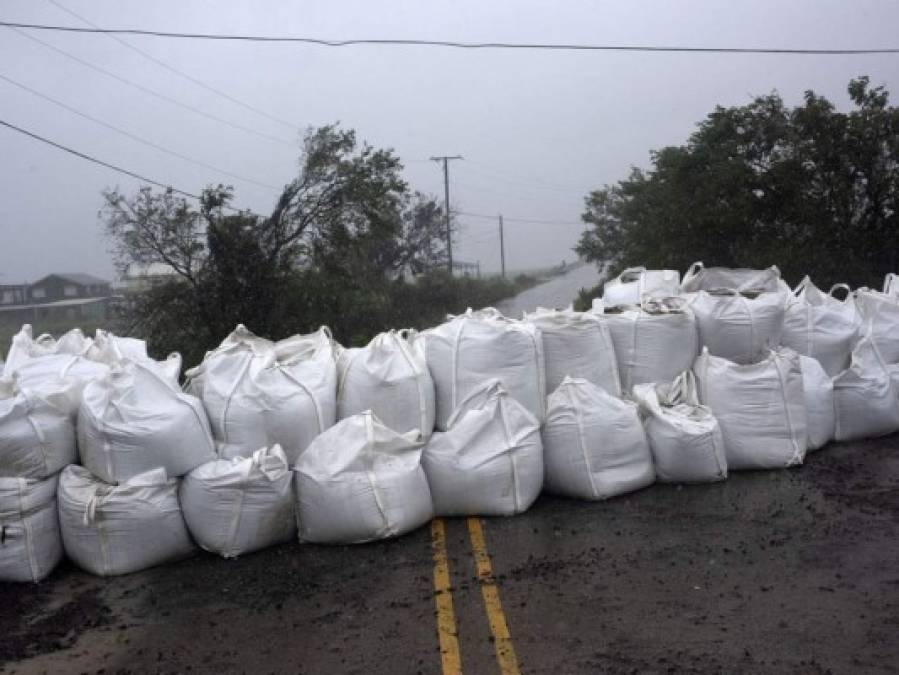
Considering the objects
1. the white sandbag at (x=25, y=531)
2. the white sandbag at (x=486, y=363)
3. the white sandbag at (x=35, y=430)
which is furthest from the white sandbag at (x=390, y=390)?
the white sandbag at (x=25, y=531)

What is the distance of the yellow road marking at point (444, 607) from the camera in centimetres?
343

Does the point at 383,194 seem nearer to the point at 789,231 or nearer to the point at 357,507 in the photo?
the point at 789,231

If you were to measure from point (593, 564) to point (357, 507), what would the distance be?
50.2 inches

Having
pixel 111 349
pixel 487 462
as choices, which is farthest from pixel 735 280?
pixel 111 349

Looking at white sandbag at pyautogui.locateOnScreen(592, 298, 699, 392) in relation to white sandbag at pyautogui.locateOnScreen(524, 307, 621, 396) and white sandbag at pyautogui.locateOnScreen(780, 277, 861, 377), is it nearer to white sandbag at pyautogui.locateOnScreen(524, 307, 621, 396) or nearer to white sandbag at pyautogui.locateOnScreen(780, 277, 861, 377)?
white sandbag at pyautogui.locateOnScreen(524, 307, 621, 396)

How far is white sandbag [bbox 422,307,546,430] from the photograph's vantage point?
5.63 m

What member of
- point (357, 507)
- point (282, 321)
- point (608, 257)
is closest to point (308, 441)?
point (357, 507)

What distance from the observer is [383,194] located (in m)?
17.6

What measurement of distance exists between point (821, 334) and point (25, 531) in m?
5.71

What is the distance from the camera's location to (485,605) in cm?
393

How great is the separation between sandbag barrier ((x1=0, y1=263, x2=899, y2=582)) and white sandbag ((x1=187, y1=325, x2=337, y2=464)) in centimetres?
1

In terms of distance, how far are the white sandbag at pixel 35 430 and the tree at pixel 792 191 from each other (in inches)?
600

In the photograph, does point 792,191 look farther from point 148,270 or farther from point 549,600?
point 549,600

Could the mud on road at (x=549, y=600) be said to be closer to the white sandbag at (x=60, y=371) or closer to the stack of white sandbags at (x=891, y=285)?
the white sandbag at (x=60, y=371)
